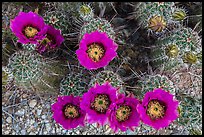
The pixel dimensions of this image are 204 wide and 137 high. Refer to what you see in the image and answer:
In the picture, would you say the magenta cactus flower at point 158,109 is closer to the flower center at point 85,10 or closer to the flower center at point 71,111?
the flower center at point 71,111

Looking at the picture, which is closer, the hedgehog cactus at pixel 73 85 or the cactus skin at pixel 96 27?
the cactus skin at pixel 96 27

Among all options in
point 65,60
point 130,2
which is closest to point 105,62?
point 65,60

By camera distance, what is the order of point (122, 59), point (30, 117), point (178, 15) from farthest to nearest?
point (30, 117) → point (122, 59) → point (178, 15)

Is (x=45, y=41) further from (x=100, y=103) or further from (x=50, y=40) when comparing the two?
(x=100, y=103)

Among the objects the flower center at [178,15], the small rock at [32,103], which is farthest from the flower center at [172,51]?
the small rock at [32,103]

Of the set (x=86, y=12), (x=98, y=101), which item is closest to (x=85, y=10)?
(x=86, y=12)

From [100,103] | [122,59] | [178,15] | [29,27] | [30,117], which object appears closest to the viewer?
[100,103]

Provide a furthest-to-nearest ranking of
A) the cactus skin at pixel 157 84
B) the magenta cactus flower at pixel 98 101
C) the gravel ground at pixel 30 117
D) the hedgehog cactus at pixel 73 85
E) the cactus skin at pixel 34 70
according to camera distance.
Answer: the gravel ground at pixel 30 117 → the hedgehog cactus at pixel 73 85 → the cactus skin at pixel 157 84 → the cactus skin at pixel 34 70 → the magenta cactus flower at pixel 98 101
